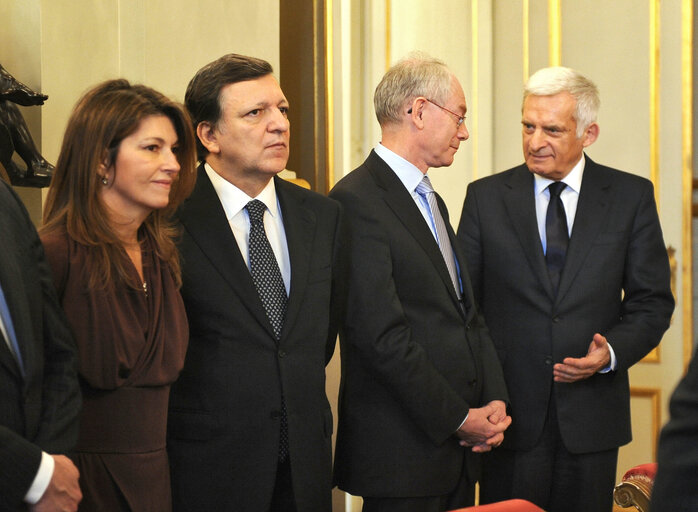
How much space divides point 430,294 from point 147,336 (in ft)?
3.13

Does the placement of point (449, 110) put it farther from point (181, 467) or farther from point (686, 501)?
point (686, 501)

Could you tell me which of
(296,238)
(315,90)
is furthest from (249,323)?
(315,90)

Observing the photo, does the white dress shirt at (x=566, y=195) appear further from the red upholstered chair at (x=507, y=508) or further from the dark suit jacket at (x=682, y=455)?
the dark suit jacket at (x=682, y=455)

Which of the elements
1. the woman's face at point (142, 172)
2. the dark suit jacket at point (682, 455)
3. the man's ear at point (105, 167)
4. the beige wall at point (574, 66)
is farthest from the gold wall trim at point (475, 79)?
the dark suit jacket at point (682, 455)

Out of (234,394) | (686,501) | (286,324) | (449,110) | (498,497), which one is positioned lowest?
(498,497)

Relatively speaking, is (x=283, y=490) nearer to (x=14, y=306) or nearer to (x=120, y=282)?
(x=120, y=282)

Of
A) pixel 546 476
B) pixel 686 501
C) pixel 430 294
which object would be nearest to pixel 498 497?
pixel 546 476

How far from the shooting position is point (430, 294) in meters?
2.83

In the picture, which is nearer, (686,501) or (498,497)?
(686,501)

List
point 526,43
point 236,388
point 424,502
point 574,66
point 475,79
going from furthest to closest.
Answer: point 475,79
point 526,43
point 574,66
point 424,502
point 236,388

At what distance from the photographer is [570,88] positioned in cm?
331

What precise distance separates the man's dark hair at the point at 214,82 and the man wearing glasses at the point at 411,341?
1.55 feet

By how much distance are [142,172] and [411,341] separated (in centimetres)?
95

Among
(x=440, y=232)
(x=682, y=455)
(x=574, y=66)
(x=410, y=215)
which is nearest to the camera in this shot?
(x=682, y=455)
